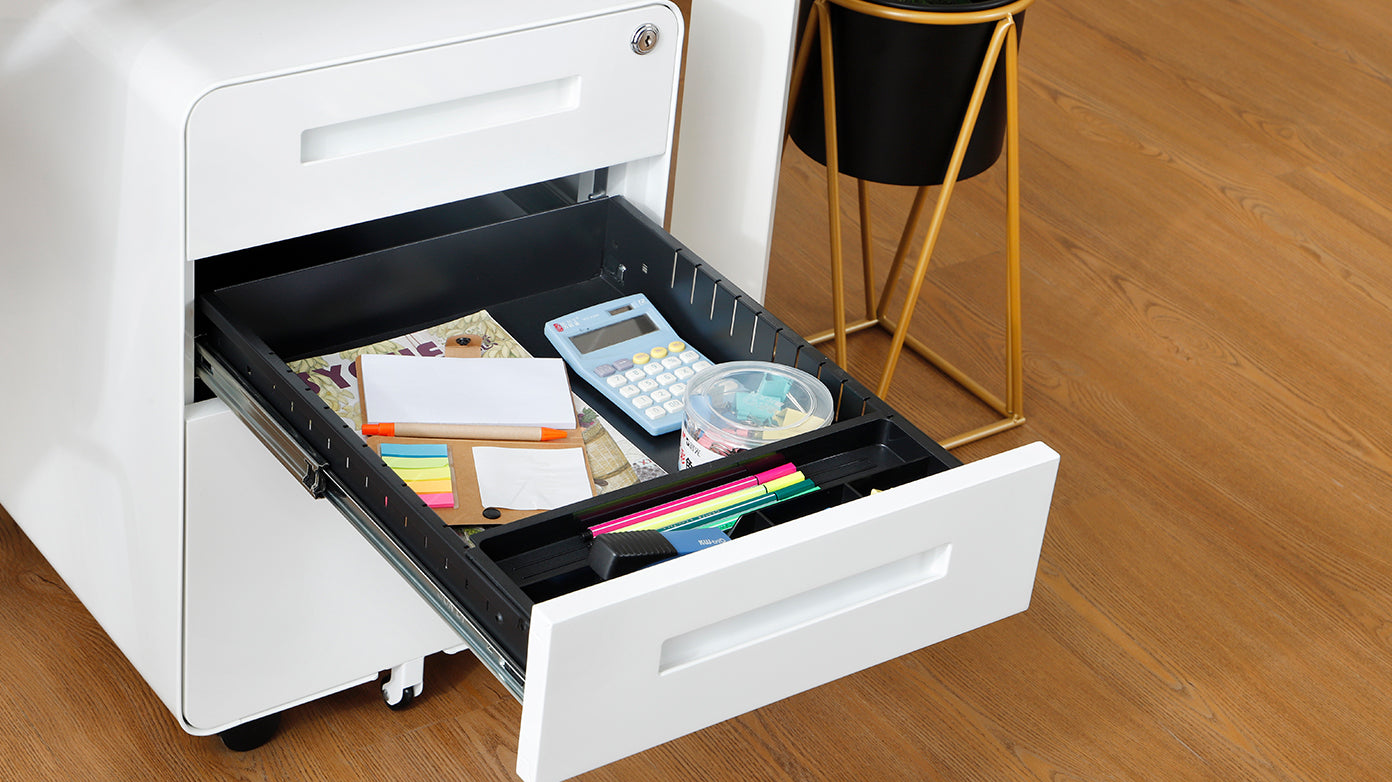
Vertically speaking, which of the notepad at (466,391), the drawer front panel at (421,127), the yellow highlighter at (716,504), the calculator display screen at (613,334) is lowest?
the notepad at (466,391)

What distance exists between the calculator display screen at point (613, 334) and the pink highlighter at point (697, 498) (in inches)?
9.7

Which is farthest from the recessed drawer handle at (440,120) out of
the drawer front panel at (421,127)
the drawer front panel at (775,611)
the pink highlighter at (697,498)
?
the drawer front panel at (775,611)

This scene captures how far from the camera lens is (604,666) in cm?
78

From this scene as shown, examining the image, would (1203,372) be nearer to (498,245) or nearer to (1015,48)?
(1015,48)

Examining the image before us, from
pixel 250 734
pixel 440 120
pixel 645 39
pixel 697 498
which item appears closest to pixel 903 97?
pixel 645 39

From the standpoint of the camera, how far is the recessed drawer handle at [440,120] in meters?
1.05

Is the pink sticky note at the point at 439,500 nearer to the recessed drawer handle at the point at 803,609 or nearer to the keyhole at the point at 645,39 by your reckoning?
the recessed drawer handle at the point at 803,609

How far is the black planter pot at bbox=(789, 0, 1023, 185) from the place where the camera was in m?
1.55

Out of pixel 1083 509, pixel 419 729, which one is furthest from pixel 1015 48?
pixel 419 729

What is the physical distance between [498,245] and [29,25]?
38 cm

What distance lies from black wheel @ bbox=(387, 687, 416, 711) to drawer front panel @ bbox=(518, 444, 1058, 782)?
61cm

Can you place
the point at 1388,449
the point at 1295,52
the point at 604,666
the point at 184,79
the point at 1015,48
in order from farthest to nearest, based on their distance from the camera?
the point at 1295,52 → the point at 1388,449 → the point at 1015,48 → the point at 184,79 → the point at 604,666

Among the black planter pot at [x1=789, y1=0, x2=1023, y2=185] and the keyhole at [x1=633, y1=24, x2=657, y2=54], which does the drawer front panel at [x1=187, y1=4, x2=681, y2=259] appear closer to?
the keyhole at [x1=633, y1=24, x2=657, y2=54]

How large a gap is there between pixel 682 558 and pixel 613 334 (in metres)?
0.42
